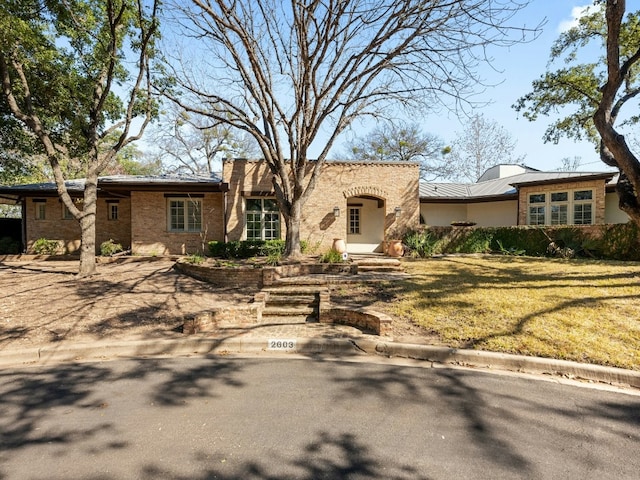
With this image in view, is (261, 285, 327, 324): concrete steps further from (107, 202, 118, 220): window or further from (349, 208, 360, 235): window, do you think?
(107, 202, 118, 220): window

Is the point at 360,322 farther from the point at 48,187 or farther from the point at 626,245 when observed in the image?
the point at 48,187

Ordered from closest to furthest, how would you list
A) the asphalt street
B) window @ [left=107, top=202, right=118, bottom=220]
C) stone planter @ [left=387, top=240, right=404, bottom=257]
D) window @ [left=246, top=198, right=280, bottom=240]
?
the asphalt street → stone planter @ [left=387, top=240, right=404, bottom=257] → window @ [left=246, top=198, right=280, bottom=240] → window @ [left=107, top=202, right=118, bottom=220]

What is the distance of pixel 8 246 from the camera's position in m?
16.1

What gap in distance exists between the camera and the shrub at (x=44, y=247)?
15.2m

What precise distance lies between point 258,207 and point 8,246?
12.7 m

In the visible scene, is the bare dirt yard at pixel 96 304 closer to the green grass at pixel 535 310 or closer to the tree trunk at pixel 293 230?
the tree trunk at pixel 293 230

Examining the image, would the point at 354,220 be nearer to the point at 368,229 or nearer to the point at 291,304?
the point at 368,229

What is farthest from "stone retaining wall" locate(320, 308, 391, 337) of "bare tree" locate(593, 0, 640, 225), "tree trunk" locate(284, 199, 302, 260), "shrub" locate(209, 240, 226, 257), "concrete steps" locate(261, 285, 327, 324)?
"shrub" locate(209, 240, 226, 257)

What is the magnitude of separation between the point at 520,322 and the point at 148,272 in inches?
412

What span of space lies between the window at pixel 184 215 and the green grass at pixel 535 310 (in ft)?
35.7

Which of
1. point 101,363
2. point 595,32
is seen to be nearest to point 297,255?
point 101,363

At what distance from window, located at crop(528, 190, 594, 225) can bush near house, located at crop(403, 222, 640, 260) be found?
2.99 m

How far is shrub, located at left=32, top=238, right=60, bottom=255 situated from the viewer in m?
15.2

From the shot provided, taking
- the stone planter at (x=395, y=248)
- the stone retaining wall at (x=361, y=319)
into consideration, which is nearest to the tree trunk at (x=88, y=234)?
the stone retaining wall at (x=361, y=319)
